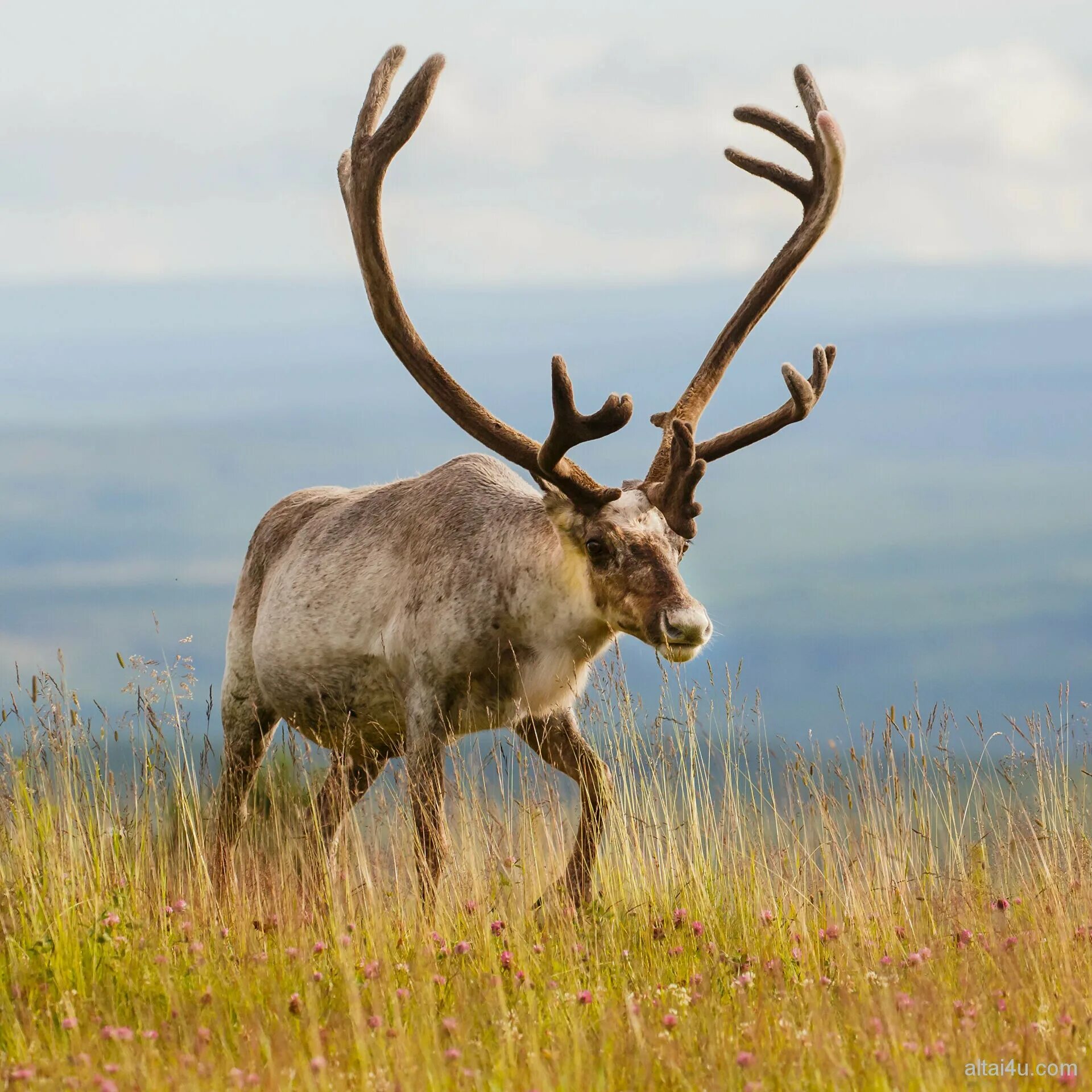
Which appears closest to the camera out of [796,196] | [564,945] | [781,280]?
[564,945]

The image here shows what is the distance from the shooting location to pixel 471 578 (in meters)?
7.29

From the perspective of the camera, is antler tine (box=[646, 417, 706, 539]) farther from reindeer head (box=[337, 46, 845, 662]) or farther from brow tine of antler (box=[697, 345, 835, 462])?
brow tine of antler (box=[697, 345, 835, 462])

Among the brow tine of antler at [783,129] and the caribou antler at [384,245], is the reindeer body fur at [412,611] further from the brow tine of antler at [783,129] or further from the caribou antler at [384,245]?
the brow tine of antler at [783,129]

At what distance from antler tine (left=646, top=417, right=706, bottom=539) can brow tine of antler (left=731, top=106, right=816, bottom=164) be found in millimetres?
2893

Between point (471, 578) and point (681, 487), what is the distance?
131cm

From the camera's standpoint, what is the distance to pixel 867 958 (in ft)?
19.2

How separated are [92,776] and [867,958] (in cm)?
391

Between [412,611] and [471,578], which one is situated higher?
[471,578]

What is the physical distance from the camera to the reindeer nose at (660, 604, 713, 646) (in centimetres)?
625

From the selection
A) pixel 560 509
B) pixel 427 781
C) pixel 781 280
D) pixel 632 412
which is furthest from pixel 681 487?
pixel 781 280

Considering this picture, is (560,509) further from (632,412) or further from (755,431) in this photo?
(755,431)

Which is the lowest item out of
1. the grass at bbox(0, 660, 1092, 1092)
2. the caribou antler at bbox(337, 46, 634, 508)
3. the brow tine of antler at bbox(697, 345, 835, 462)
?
the grass at bbox(0, 660, 1092, 1092)

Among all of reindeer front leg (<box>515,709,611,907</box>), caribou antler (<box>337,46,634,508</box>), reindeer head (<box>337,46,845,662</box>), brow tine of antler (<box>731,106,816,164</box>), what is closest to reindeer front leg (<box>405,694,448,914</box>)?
reindeer front leg (<box>515,709,611,907</box>)

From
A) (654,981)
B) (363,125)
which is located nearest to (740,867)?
(654,981)
